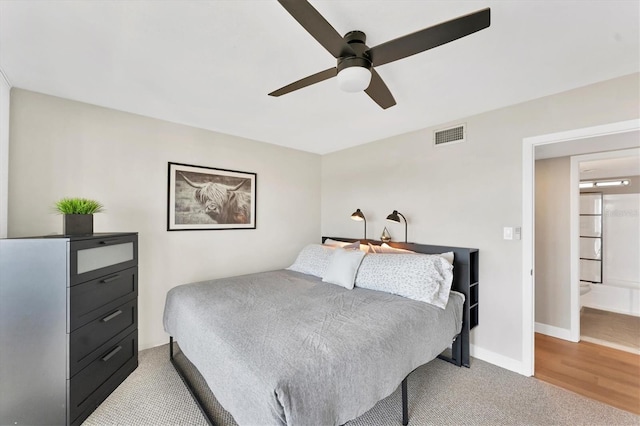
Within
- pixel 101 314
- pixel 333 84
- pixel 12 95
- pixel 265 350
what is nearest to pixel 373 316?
pixel 265 350

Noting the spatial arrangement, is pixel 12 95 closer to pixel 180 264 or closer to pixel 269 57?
pixel 180 264

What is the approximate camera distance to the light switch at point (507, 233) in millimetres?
2449

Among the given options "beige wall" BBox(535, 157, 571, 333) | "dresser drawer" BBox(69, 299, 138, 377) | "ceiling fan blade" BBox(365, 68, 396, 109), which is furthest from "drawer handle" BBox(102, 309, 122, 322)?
"beige wall" BBox(535, 157, 571, 333)

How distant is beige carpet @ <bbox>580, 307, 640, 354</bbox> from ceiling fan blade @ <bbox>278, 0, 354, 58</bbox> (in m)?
4.05

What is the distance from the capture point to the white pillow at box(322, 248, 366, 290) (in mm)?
2605

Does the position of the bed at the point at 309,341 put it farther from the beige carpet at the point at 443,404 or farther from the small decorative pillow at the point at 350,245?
the small decorative pillow at the point at 350,245

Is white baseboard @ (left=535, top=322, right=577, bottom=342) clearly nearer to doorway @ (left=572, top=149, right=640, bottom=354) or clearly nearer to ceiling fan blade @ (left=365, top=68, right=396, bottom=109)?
doorway @ (left=572, top=149, right=640, bottom=354)

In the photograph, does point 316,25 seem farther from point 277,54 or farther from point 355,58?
point 277,54

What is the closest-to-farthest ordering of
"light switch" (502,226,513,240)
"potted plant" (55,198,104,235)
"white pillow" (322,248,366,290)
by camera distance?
"potted plant" (55,198,104,235), "light switch" (502,226,513,240), "white pillow" (322,248,366,290)

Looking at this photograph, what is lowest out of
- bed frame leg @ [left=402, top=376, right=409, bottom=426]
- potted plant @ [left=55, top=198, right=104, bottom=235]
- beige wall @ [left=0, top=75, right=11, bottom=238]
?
bed frame leg @ [left=402, top=376, right=409, bottom=426]

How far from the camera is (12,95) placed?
216 centimetres

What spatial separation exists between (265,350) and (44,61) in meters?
2.42

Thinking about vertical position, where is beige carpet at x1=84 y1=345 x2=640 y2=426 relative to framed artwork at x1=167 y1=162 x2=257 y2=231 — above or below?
below

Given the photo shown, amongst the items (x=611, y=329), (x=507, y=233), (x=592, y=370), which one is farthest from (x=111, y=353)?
(x=611, y=329)
